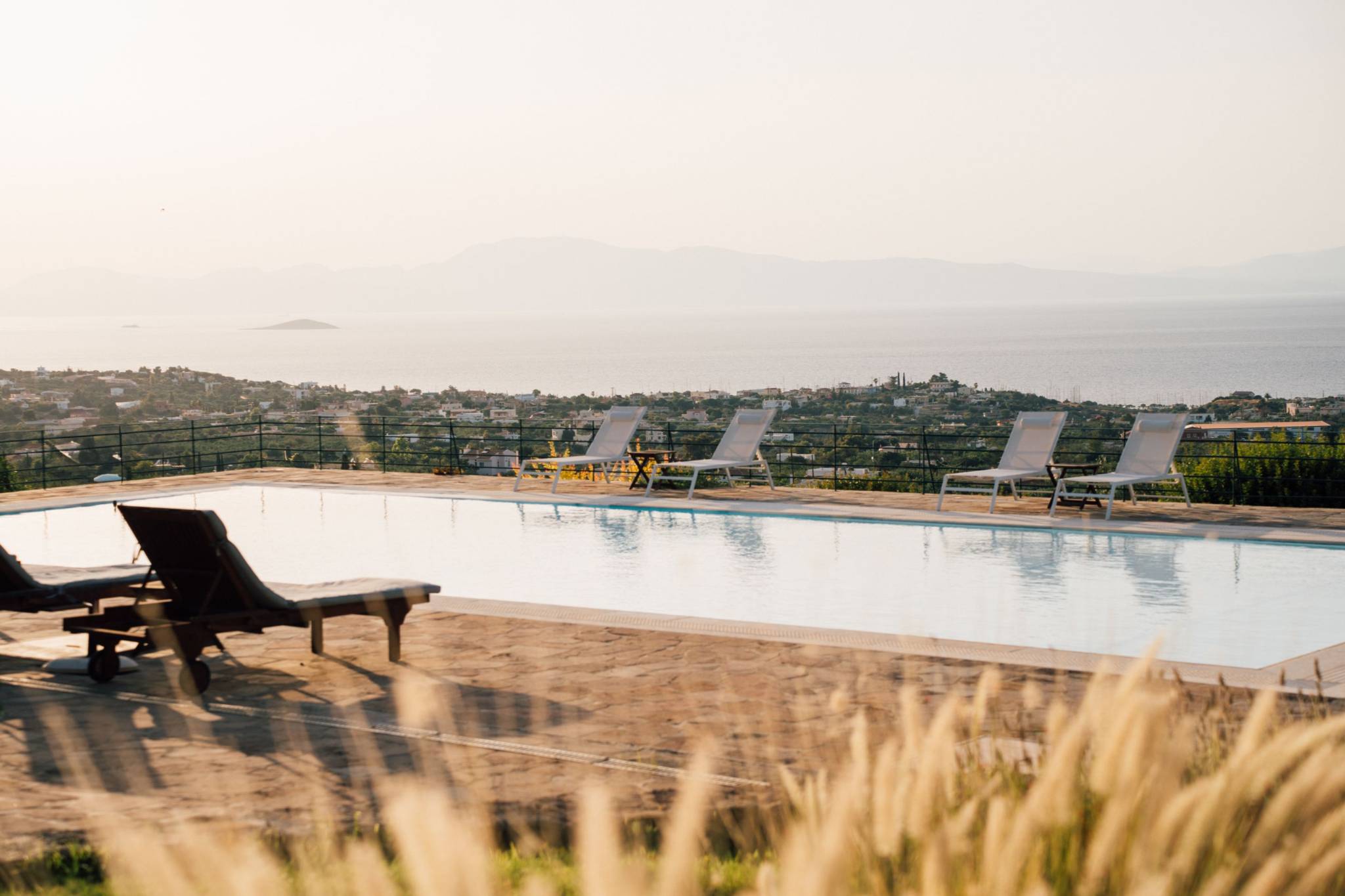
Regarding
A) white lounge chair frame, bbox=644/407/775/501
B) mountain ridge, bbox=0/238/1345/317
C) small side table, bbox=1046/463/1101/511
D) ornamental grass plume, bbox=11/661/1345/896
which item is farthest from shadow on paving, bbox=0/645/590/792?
mountain ridge, bbox=0/238/1345/317

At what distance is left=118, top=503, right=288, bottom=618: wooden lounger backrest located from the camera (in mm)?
5875

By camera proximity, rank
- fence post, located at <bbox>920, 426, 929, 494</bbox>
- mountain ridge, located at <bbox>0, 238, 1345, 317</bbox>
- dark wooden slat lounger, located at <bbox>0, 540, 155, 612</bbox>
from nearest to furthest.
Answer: dark wooden slat lounger, located at <bbox>0, 540, 155, 612</bbox>, fence post, located at <bbox>920, 426, 929, 494</bbox>, mountain ridge, located at <bbox>0, 238, 1345, 317</bbox>

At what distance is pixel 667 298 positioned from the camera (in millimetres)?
115562

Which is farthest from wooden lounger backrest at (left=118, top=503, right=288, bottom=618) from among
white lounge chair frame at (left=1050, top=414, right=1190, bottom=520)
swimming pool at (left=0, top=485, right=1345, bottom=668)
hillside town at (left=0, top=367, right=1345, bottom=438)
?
hillside town at (left=0, top=367, right=1345, bottom=438)

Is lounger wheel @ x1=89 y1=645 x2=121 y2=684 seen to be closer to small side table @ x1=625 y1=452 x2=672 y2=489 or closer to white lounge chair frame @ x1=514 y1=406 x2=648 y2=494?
white lounge chair frame @ x1=514 y1=406 x2=648 y2=494

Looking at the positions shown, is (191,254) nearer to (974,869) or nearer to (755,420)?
(755,420)

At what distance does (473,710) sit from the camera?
5.45 meters

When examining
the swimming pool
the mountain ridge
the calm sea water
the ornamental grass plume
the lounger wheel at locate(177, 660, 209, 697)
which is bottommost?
the swimming pool

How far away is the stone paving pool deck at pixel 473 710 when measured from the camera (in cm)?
436

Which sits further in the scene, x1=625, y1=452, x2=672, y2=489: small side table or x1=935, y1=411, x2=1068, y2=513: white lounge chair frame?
x1=625, y1=452, x2=672, y2=489: small side table

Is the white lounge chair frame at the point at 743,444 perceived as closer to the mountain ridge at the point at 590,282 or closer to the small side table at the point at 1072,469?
the small side table at the point at 1072,469

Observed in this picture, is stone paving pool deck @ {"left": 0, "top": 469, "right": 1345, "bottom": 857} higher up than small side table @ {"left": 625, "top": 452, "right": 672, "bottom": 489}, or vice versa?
small side table @ {"left": 625, "top": 452, "right": 672, "bottom": 489}

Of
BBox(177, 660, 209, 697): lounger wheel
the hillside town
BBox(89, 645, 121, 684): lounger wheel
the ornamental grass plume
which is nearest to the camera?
the ornamental grass plume

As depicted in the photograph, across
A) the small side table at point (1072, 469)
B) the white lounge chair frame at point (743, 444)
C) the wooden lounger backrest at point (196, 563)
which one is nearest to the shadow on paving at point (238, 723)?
the wooden lounger backrest at point (196, 563)
